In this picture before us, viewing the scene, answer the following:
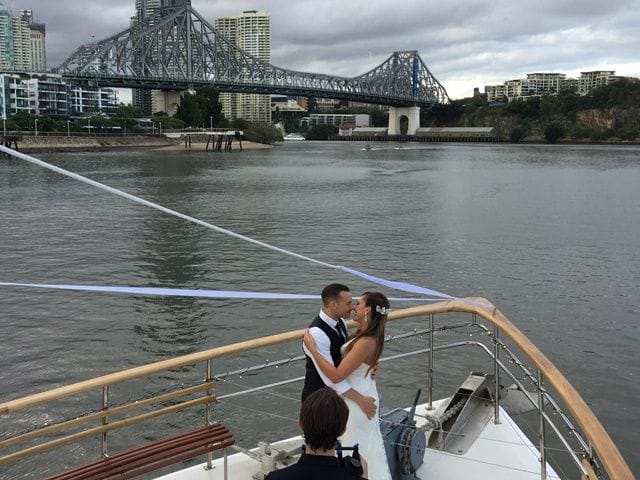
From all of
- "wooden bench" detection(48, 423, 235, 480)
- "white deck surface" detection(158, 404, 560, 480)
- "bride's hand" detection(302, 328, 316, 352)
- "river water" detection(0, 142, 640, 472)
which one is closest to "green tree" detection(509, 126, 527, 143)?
"river water" detection(0, 142, 640, 472)

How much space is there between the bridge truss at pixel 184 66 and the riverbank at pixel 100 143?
1135 centimetres

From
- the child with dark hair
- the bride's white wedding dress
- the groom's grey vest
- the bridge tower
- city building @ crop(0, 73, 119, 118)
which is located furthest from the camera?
the bridge tower

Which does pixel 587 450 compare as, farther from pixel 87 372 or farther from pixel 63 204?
pixel 63 204

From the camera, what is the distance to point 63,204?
102 feet

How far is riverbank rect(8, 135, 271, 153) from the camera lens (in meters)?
82.9

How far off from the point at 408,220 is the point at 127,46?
4352 inches

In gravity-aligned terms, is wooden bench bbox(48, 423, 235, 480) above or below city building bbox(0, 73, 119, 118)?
below

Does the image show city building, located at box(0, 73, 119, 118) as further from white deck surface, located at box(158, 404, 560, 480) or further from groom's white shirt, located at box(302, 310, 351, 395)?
groom's white shirt, located at box(302, 310, 351, 395)

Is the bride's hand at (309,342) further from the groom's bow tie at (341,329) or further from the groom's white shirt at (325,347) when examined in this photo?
the groom's bow tie at (341,329)

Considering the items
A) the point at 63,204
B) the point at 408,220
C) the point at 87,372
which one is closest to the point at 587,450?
the point at 87,372

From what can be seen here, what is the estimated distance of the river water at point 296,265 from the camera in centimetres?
1049

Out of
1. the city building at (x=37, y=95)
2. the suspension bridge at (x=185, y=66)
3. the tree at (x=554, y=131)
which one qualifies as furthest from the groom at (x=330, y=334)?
the tree at (x=554, y=131)

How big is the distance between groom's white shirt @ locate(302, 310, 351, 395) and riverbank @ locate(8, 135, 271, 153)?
82.1 metres

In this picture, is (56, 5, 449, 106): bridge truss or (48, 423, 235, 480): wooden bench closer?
(48, 423, 235, 480): wooden bench
